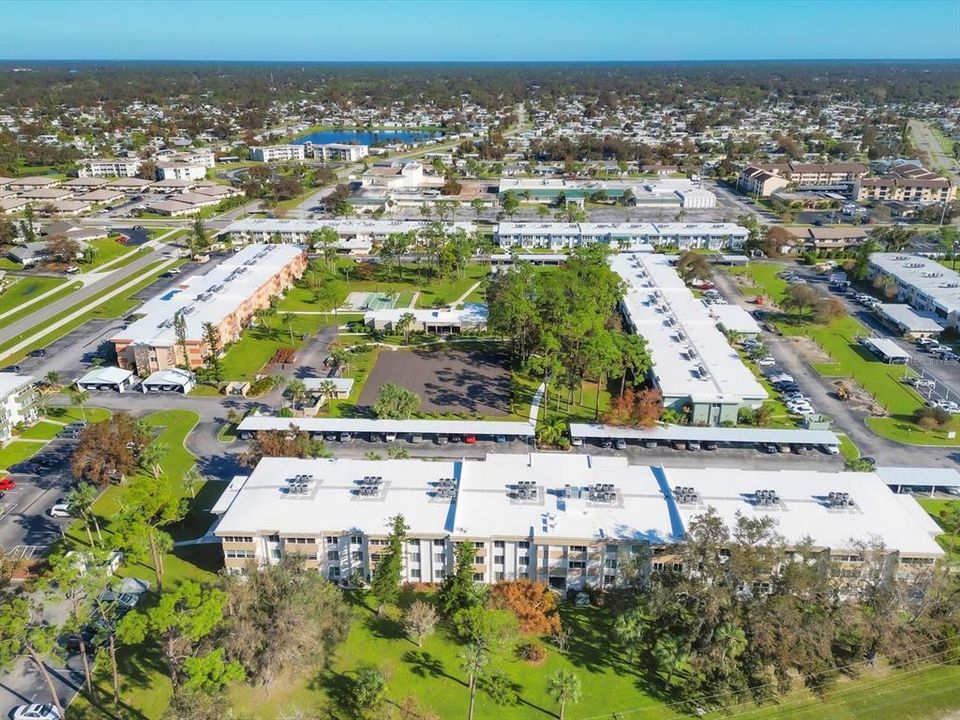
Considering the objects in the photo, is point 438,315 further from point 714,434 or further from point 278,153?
point 278,153

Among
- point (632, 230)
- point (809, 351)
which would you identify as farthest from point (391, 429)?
point (632, 230)

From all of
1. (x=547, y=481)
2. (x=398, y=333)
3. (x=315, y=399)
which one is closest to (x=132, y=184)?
(x=398, y=333)

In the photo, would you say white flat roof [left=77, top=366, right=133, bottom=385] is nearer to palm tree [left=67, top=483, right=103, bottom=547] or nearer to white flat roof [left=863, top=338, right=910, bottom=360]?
palm tree [left=67, top=483, right=103, bottom=547]

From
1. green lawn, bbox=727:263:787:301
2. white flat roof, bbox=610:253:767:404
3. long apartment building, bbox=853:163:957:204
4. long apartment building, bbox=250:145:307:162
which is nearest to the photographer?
white flat roof, bbox=610:253:767:404

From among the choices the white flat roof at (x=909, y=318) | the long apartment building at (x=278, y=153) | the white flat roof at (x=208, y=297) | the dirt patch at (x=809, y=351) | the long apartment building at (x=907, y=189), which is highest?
the long apartment building at (x=278, y=153)

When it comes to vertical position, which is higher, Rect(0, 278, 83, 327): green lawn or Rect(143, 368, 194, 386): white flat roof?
Rect(0, 278, 83, 327): green lawn

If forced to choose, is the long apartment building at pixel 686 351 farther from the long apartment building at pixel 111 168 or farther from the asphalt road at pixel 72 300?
the long apartment building at pixel 111 168

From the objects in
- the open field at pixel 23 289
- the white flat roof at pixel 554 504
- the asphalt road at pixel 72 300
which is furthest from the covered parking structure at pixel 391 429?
the open field at pixel 23 289

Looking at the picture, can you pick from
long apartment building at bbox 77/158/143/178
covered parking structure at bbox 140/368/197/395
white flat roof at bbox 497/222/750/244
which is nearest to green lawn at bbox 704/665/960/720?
covered parking structure at bbox 140/368/197/395
